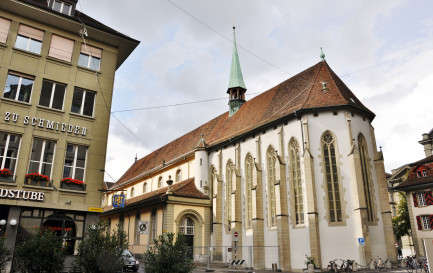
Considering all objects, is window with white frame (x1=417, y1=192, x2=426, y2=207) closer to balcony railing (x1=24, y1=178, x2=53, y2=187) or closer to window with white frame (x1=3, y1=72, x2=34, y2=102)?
balcony railing (x1=24, y1=178, x2=53, y2=187)

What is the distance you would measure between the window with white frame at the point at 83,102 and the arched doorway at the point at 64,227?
483 cm

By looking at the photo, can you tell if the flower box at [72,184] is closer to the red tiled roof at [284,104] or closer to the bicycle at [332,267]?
the bicycle at [332,267]

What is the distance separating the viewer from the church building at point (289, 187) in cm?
2266

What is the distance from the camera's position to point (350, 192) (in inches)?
902

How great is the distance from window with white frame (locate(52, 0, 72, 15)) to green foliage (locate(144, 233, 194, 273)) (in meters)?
13.0

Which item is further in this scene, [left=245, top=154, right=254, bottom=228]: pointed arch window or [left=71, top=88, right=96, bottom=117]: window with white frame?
[left=245, top=154, right=254, bottom=228]: pointed arch window

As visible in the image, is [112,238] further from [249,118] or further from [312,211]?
[249,118]

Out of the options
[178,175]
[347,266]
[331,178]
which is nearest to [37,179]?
[347,266]

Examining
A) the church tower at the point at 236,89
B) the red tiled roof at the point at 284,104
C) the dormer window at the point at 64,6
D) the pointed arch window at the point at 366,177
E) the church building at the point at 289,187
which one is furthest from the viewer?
the church tower at the point at 236,89

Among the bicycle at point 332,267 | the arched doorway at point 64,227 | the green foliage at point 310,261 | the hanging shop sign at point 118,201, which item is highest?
the hanging shop sign at point 118,201

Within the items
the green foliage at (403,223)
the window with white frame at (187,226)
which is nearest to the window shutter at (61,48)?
the window with white frame at (187,226)

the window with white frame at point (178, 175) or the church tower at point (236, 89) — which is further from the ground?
the church tower at point (236, 89)

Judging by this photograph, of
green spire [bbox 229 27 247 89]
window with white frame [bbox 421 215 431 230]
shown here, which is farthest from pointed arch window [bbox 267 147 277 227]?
window with white frame [bbox 421 215 431 230]

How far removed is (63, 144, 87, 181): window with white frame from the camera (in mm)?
15938
